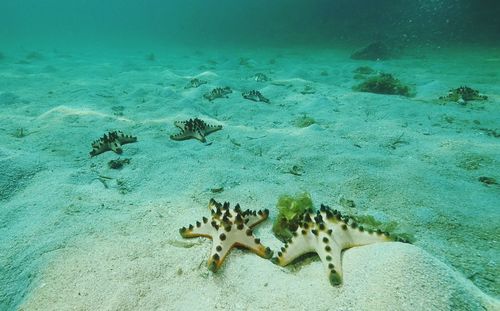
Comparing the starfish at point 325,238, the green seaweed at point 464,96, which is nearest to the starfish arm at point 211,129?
the starfish at point 325,238

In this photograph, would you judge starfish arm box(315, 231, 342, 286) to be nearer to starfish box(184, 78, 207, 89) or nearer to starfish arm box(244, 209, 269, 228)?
→ starfish arm box(244, 209, 269, 228)

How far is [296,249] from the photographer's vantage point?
10.2 ft

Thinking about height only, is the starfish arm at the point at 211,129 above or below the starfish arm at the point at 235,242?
above

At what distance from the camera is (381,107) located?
862 cm

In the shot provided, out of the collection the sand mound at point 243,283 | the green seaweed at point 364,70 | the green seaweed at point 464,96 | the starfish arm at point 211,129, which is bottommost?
the sand mound at point 243,283

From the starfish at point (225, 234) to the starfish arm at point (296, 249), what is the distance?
15 cm

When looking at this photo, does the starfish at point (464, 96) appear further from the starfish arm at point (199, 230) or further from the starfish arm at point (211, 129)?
the starfish arm at point (199, 230)

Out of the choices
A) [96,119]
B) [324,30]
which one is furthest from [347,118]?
[324,30]

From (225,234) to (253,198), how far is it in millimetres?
1317

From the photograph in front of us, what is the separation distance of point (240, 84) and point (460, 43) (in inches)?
801

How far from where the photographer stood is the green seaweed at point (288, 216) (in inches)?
146

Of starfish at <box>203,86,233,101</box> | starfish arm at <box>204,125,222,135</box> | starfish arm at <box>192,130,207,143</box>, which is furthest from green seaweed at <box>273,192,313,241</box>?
starfish at <box>203,86,233,101</box>

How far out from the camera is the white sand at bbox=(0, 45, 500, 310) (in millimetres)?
2771

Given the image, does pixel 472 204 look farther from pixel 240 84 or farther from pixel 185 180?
pixel 240 84
